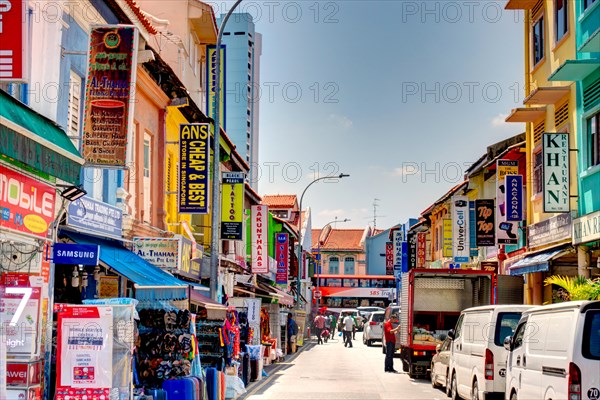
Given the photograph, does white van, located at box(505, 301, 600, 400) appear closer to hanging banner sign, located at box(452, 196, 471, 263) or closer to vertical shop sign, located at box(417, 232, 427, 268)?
hanging banner sign, located at box(452, 196, 471, 263)

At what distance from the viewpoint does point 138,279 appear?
15.9m

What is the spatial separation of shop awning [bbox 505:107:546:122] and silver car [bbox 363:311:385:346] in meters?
24.2

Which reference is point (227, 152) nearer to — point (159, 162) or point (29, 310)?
point (159, 162)

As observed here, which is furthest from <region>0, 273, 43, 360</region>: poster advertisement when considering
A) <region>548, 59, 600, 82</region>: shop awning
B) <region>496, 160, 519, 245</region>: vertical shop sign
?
<region>496, 160, 519, 245</region>: vertical shop sign

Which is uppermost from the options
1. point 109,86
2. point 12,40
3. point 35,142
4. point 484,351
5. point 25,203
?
point 109,86

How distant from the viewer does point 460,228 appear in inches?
1455

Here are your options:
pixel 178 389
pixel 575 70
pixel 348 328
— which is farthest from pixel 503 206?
pixel 348 328

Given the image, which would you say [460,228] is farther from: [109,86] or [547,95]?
[109,86]

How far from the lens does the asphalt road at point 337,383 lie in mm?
20188

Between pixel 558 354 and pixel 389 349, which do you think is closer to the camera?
pixel 558 354

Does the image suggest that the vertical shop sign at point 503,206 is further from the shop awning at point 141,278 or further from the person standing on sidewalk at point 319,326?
the person standing on sidewalk at point 319,326

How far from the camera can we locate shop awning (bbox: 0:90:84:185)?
10.8 meters

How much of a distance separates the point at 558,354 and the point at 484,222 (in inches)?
779

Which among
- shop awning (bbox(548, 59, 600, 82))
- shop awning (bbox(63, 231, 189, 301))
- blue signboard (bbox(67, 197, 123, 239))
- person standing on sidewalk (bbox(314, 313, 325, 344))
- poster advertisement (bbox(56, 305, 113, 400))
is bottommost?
person standing on sidewalk (bbox(314, 313, 325, 344))
